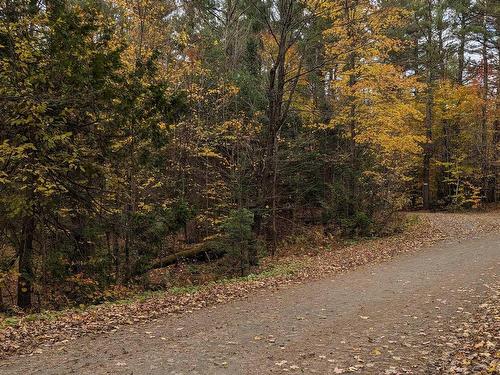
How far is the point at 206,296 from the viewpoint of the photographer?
959cm

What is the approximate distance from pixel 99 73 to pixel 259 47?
13810mm

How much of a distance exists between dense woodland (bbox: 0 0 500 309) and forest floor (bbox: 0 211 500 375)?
9.24ft

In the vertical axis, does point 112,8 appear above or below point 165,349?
above

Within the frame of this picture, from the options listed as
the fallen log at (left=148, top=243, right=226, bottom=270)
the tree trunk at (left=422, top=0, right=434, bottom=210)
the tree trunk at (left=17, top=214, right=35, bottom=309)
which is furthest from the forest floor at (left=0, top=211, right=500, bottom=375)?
the tree trunk at (left=422, top=0, right=434, bottom=210)

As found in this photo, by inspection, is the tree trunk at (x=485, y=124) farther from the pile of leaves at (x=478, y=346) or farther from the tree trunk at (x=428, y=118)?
the pile of leaves at (x=478, y=346)

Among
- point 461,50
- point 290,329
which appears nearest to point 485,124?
point 461,50

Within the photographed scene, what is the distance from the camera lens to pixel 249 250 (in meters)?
13.1

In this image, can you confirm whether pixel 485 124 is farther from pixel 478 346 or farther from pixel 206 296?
pixel 478 346

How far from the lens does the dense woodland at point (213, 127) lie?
8.67 m

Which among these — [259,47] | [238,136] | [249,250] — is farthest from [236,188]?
[259,47]

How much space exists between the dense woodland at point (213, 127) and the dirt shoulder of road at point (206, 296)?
4.76 ft

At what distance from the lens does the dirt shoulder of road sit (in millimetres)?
6742

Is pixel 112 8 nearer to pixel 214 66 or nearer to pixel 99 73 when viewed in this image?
pixel 99 73

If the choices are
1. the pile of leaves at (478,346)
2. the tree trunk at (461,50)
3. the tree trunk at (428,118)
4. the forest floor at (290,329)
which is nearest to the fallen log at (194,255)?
the forest floor at (290,329)
